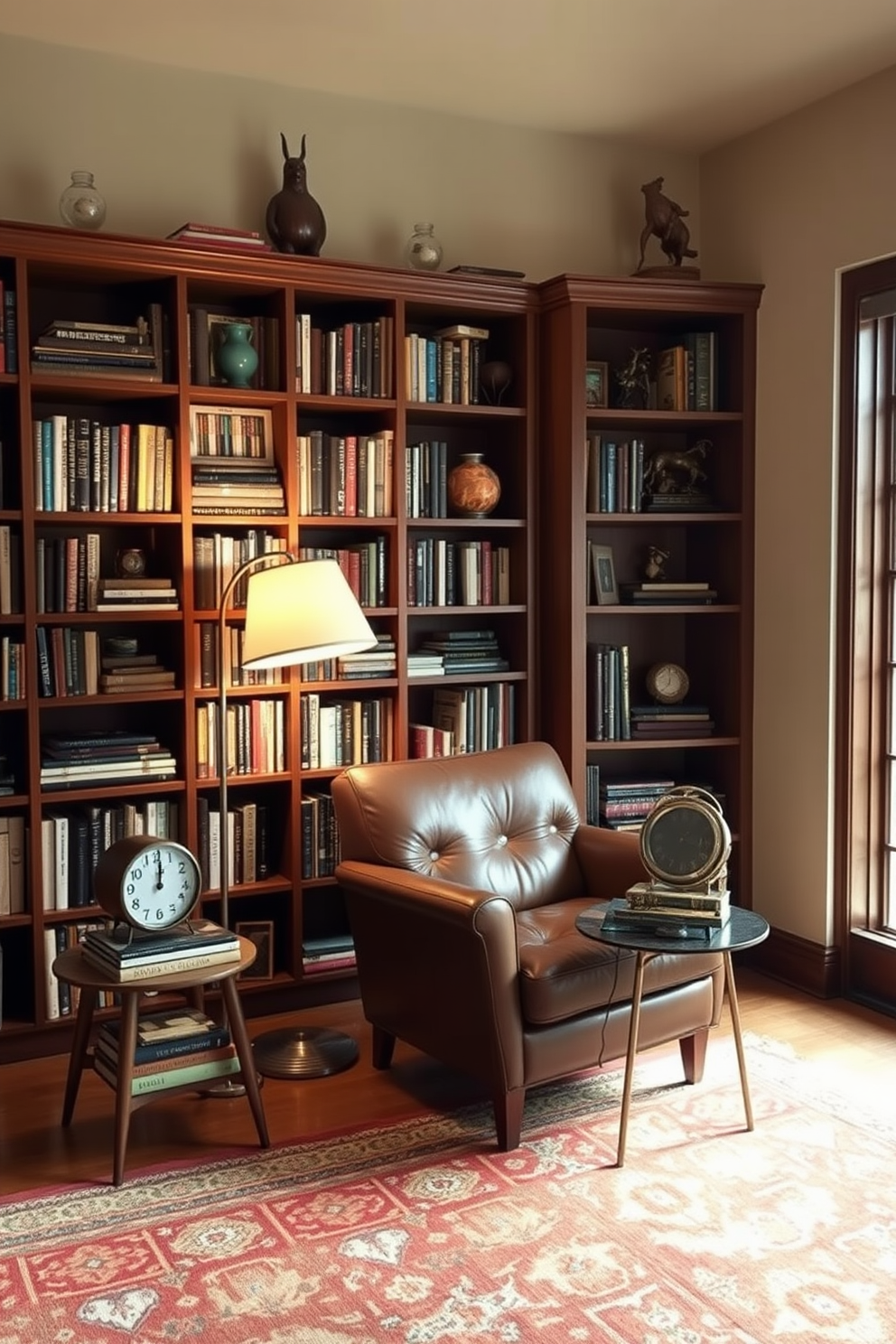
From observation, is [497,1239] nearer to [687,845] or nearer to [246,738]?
[687,845]

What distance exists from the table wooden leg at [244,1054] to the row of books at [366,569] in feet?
4.76

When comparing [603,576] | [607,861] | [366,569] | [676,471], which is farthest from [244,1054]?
[676,471]

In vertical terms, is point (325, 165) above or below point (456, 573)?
above

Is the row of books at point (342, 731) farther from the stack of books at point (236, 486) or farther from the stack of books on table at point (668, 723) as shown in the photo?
the stack of books on table at point (668, 723)

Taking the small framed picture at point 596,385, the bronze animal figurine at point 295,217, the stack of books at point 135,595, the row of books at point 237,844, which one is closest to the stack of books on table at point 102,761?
the row of books at point 237,844

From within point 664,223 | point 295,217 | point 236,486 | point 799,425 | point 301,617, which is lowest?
point 301,617

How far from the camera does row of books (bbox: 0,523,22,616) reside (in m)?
3.59

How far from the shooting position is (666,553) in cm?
461

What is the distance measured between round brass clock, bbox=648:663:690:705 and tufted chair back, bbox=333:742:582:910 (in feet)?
2.63

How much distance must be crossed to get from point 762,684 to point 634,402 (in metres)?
1.08

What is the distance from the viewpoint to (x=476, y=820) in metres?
3.63

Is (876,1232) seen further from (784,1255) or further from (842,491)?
(842,491)

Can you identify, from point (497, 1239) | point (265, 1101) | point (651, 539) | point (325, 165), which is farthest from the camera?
point (651, 539)

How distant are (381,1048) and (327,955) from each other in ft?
1.91
